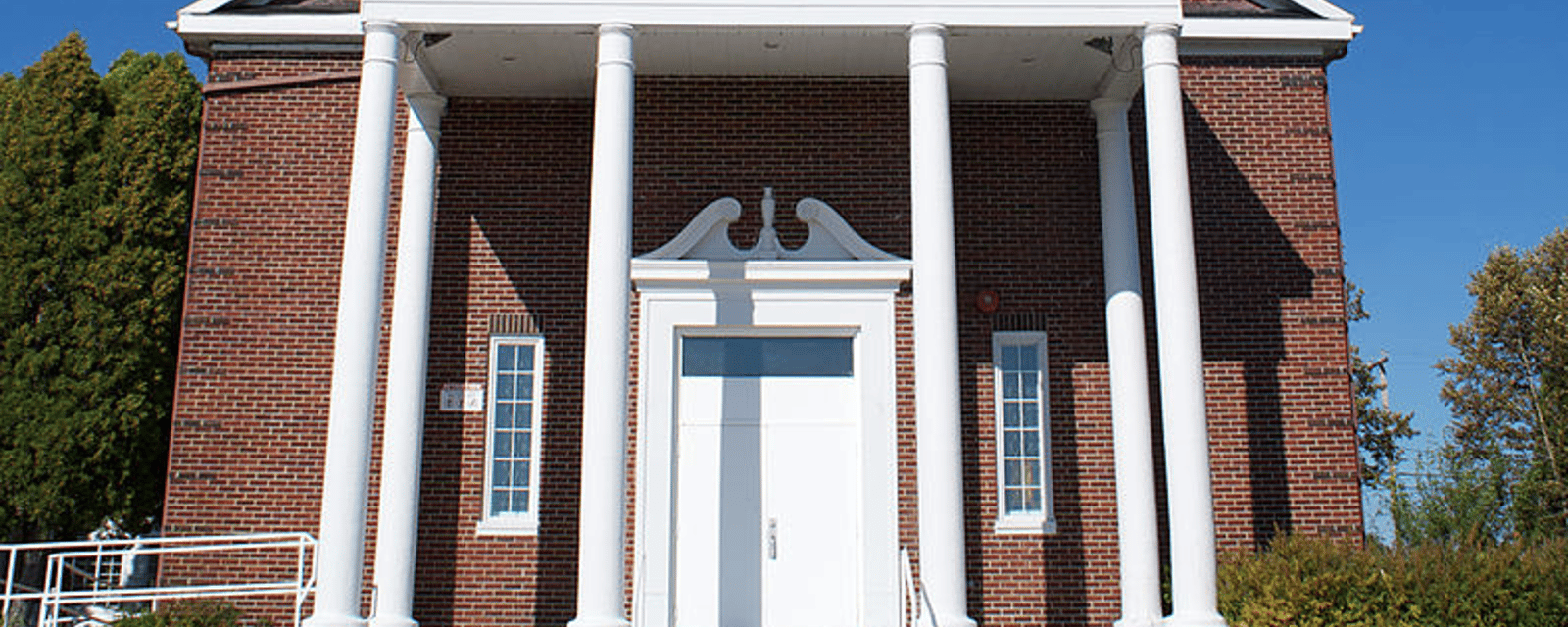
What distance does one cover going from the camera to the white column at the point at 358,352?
392 inches

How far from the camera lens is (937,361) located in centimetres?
1018

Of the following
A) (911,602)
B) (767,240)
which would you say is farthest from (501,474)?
(911,602)

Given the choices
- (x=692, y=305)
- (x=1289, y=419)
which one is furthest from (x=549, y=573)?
(x=1289, y=419)

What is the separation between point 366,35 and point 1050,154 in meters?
6.62

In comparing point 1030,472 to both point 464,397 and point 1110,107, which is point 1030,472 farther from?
point 464,397

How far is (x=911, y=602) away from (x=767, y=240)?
148 inches

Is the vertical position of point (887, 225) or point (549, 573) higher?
point (887, 225)

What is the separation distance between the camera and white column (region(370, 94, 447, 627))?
35.7 feet

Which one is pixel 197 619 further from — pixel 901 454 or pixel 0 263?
pixel 0 263

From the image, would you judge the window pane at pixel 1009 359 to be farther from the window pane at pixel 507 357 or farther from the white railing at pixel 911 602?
the window pane at pixel 507 357

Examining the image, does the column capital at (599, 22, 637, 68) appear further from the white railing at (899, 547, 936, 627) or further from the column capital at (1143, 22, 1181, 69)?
the white railing at (899, 547, 936, 627)

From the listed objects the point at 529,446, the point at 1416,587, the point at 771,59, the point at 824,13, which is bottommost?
the point at 1416,587

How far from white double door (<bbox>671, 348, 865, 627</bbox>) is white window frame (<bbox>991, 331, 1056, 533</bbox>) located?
145 centimetres

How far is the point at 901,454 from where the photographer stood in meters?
12.4
